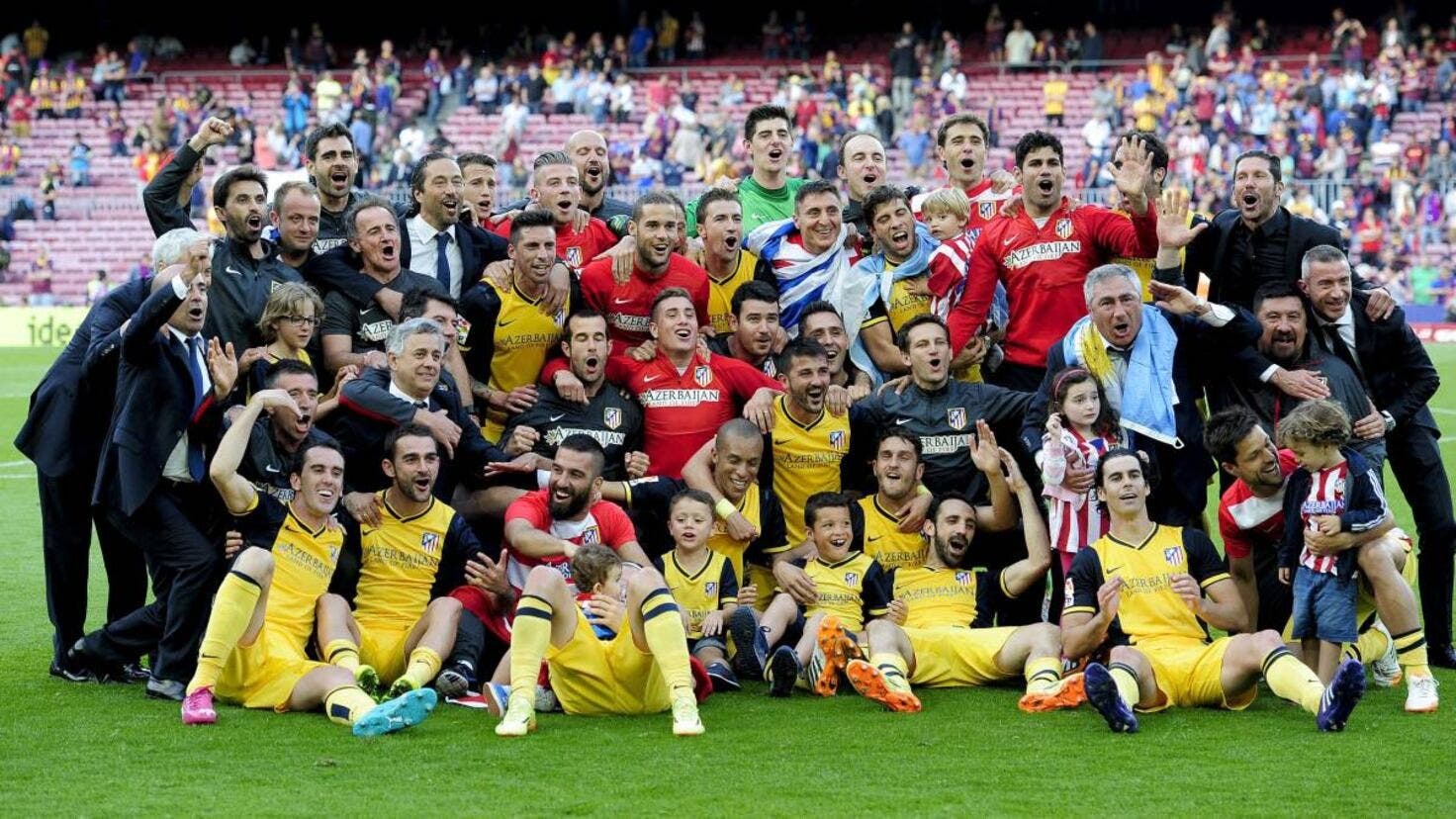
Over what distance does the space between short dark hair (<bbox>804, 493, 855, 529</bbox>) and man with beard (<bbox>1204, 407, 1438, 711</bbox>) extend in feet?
5.26

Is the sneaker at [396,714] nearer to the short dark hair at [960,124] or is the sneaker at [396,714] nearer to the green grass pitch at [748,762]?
the green grass pitch at [748,762]

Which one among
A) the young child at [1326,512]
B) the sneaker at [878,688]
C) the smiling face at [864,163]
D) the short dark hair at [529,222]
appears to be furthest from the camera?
the smiling face at [864,163]

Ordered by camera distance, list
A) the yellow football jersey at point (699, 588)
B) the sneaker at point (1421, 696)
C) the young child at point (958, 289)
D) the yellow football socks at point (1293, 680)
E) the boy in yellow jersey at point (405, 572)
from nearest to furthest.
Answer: the yellow football socks at point (1293, 680), the sneaker at point (1421, 696), the boy in yellow jersey at point (405, 572), the yellow football jersey at point (699, 588), the young child at point (958, 289)

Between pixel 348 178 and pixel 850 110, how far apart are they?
91.4ft

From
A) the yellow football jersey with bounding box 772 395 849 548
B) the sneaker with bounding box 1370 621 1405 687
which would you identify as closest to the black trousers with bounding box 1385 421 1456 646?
the sneaker with bounding box 1370 621 1405 687

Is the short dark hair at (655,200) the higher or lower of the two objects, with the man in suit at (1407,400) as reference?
higher

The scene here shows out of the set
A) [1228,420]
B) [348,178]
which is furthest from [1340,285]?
[348,178]

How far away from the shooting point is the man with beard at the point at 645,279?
28.8 ft

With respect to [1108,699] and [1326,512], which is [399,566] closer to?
[1108,699]

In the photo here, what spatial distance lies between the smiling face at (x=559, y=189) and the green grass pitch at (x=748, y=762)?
296 centimetres

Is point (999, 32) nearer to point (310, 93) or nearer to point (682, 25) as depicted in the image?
point (682, 25)

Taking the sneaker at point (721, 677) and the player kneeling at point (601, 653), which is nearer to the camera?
the player kneeling at point (601, 653)

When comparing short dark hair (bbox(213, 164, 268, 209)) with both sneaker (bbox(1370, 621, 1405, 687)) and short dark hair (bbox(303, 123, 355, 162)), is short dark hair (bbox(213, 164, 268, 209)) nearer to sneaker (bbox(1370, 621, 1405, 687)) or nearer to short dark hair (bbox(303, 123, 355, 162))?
short dark hair (bbox(303, 123, 355, 162))

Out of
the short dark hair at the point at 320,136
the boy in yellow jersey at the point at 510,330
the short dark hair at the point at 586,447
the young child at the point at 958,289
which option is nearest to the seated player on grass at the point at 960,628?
the young child at the point at 958,289
